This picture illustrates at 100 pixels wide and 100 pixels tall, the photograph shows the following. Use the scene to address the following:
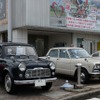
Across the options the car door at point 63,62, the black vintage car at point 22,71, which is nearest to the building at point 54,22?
the car door at point 63,62

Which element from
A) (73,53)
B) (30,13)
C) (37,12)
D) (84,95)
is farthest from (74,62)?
(37,12)

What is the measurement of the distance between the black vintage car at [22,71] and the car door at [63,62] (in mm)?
2706

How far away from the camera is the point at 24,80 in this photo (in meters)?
7.91

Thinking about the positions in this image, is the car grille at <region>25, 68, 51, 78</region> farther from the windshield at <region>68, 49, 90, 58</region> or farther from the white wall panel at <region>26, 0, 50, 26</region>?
the white wall panel at <region>26, 0, 50, 26</region>

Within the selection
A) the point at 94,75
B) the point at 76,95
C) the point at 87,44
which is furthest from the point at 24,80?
the point at 87,44

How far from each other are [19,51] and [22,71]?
167 cm

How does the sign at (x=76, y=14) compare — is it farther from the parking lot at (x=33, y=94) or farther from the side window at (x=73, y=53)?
the parking lot at (x=33, y=94)

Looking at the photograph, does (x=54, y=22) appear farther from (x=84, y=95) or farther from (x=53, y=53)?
(x=84, y=95)

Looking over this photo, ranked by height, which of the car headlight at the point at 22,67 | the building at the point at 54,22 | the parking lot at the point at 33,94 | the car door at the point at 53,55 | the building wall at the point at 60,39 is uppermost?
the building at the point at 54,22

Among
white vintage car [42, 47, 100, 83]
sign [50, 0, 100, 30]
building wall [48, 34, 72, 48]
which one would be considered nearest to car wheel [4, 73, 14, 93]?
white vintage car [42, 47, 100, 83]

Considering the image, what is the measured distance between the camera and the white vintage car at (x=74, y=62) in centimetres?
1047

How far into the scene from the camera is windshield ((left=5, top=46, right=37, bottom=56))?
30.4ft

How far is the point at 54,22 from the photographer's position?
1800cm

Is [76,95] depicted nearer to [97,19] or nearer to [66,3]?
[66,3]
